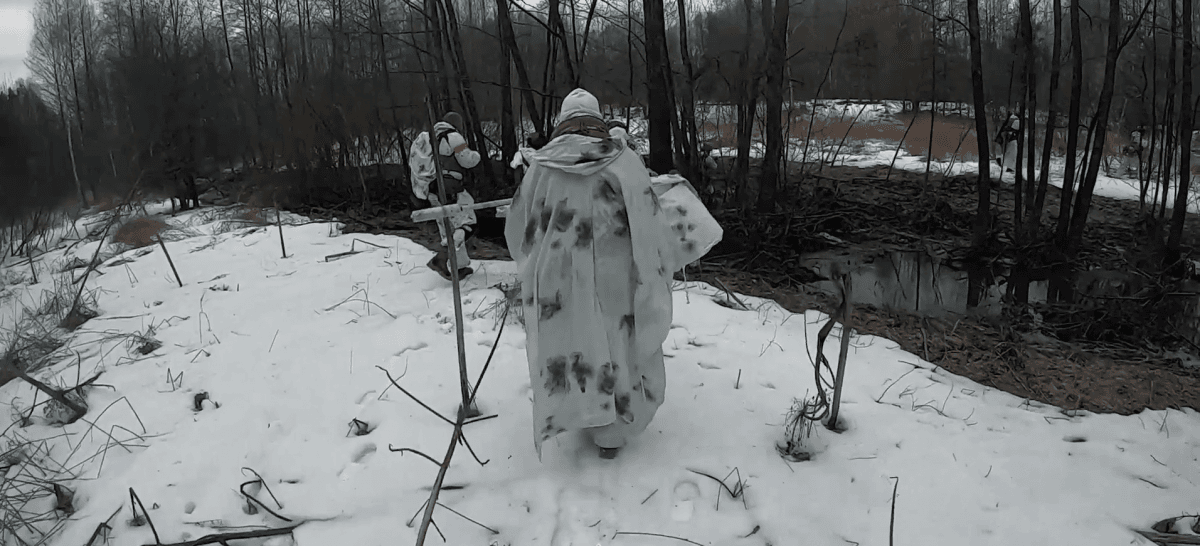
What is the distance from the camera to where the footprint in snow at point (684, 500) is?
8.48 feet

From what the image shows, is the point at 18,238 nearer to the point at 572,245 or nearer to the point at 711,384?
the point at 572,245

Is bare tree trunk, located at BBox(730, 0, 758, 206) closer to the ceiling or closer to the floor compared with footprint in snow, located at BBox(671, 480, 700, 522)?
closer to the ceiling

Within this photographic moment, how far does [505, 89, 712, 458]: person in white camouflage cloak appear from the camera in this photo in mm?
2664

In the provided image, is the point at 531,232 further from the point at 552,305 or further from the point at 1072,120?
the point at 1072,120

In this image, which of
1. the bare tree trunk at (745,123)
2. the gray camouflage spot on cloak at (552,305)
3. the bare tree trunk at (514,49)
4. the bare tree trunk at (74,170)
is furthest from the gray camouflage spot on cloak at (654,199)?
the bare tree trunk at (514,49)

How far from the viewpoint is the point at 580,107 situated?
280 cm

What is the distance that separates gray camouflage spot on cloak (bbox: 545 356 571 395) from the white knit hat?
106 cm

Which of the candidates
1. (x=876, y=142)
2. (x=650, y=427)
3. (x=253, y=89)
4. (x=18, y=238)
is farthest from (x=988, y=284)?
(x=253, y=89)

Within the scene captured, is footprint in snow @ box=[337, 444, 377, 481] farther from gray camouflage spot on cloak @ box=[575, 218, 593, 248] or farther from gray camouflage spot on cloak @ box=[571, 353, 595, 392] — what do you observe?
gray camouflage spot on cloak @ box=[575, 218, 593, 248]

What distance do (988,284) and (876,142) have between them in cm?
1499

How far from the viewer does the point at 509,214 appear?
9.60 feet

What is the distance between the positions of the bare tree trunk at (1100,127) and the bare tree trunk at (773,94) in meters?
3.20

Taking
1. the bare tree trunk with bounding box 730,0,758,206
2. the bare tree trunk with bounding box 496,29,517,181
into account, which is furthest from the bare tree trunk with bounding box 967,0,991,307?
the bare tree trunk with bounding box 496,29,517,181

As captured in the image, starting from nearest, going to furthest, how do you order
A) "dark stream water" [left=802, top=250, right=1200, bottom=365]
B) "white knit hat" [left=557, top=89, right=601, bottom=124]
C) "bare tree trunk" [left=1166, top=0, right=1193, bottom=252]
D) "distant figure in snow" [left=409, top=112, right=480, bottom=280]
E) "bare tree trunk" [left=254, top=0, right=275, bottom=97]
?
"white knit hat" [left=557, top=89, right=601, bottom=124] < "dark stream water" [left=802, top=250, right=1200, bottom=365] < "distant figure in snow" [left=409, top=112, right=480, bottom=280] < "bare tree trunk" [left=1166, top=0, right=1193, bottom=252] < "bare tree trunk" [left=254, top=0, right=275, bottom=97]
